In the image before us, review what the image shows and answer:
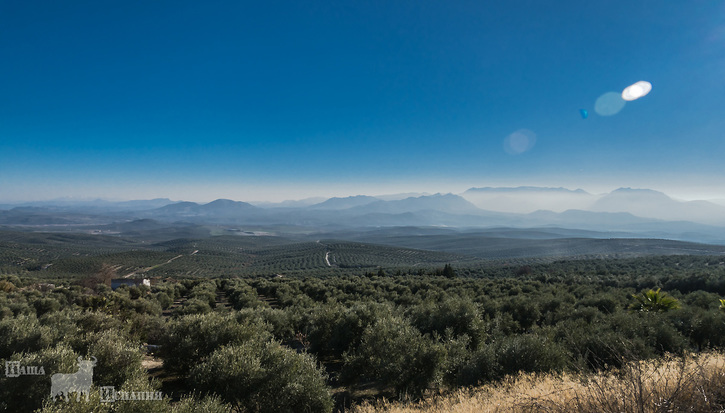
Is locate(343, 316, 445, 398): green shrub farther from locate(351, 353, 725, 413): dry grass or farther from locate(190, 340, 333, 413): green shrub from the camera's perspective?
locate(190, 340, 333, 413): green shrub

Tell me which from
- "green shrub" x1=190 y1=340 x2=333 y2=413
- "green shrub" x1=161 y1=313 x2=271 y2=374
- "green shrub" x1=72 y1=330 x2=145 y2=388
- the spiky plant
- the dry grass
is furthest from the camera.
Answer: the spiky plant

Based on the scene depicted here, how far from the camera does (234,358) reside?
8.03m

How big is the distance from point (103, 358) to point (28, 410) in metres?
1.58

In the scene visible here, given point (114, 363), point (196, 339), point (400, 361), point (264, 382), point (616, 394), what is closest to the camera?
point (616, 394)

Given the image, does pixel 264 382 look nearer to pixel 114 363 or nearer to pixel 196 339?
pixel 114 363

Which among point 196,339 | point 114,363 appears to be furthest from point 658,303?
point 114,363

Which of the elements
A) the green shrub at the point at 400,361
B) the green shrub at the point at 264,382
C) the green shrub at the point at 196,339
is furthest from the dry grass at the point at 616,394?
the green shrub at the point at 196,339

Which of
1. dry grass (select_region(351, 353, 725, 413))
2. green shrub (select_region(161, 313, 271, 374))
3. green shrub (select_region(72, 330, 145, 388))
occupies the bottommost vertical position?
green shrub (select_region(161, 313, 271, 374))

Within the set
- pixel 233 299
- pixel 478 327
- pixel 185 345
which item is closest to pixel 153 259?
pixel 233 299

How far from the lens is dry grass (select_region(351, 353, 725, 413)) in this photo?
487 cm

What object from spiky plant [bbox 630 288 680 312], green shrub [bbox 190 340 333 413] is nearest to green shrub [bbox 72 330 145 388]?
green shrub [bbox 190 340 333 413]

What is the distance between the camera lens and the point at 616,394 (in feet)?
17.0

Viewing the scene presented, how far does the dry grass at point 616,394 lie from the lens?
487cm

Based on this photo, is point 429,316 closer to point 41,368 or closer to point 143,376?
point 143,376
